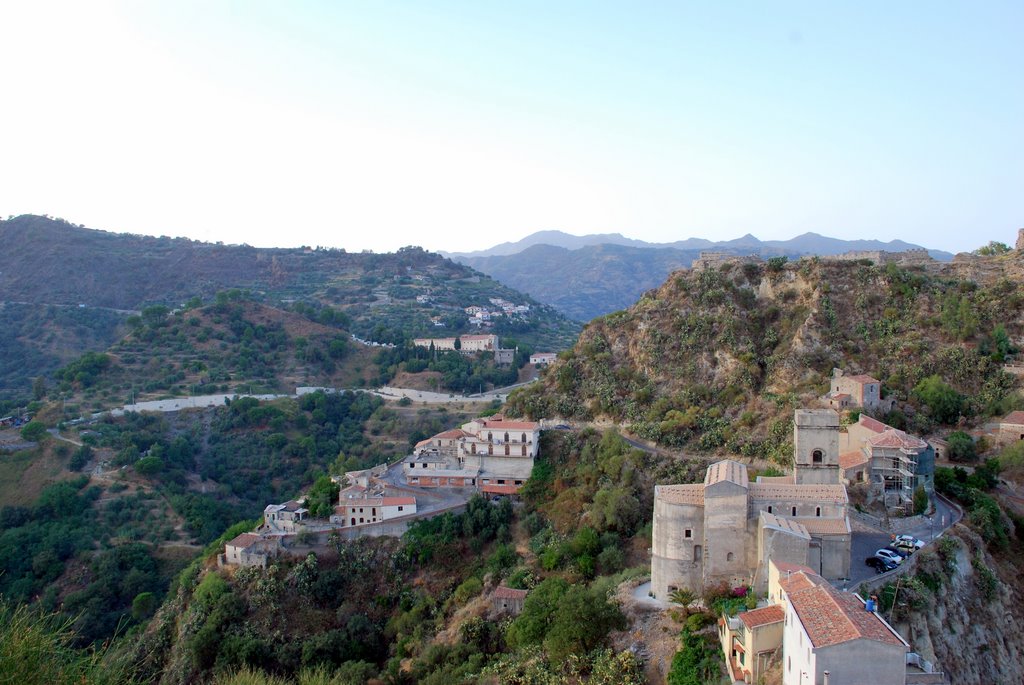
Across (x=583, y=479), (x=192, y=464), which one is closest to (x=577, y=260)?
(x=192, y=464)

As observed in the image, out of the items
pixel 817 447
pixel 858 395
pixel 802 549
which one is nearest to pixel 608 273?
pixel 858 395

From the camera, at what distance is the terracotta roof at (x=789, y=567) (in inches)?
551

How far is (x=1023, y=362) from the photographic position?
1099 inches

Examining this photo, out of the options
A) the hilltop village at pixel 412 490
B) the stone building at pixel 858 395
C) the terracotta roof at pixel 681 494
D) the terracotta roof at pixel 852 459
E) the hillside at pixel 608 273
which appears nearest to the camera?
the terracotta roof at pixel 681 494

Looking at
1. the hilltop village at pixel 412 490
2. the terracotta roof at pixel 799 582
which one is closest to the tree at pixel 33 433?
the hilltop village at pixel 412 490

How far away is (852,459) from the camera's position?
2177 centimetres

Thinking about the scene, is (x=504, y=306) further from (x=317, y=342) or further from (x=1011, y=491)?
(x=1011, y=491)

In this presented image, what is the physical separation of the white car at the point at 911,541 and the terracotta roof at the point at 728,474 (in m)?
3.83

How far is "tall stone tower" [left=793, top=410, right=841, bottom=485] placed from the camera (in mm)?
20250

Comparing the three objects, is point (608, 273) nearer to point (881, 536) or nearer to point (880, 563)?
point (881, 536)

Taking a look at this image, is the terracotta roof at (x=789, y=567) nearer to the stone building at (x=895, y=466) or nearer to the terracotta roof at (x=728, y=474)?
the terracotta roof at (x=728, y=474)

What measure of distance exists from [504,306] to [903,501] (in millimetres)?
69098

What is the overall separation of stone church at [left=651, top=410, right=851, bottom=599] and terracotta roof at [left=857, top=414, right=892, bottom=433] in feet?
20.1

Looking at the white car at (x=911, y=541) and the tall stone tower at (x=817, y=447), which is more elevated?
the tall stone tower at (x=817, y=447)
